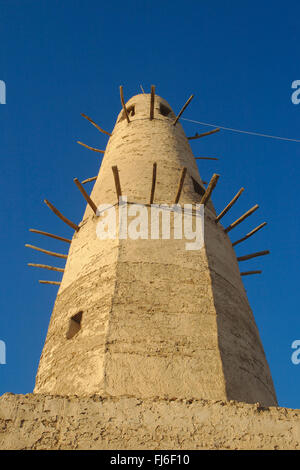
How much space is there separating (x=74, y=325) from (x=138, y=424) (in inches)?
87.6


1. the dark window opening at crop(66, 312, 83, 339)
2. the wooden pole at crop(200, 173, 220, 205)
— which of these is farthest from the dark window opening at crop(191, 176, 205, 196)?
the dark window opening at crop(66, 312, 83, 339)

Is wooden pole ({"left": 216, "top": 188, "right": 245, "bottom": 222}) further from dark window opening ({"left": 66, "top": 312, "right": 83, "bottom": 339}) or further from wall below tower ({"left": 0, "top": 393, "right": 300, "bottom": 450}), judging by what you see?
wall below tower ({"left": 0, "top": 393, "right": 300, "bottom": 450})

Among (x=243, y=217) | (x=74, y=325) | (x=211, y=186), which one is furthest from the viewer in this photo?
(x=243, y=217)

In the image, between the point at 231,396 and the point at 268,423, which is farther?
the point at 231,396

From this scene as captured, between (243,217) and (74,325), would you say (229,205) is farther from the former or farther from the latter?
(74,325)

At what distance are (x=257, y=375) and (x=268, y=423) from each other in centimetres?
146

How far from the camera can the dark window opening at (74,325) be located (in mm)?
5754

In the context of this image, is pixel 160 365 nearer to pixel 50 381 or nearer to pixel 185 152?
pixel 50 381

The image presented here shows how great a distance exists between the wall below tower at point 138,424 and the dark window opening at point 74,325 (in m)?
1.80

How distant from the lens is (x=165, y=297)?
558 centimetres

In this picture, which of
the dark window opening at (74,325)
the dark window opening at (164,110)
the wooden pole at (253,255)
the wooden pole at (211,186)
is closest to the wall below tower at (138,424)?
the dark window opening at (74,325)

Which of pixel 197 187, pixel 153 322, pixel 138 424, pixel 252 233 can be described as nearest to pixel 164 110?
pixel 197 187

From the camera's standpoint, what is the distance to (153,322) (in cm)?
527
